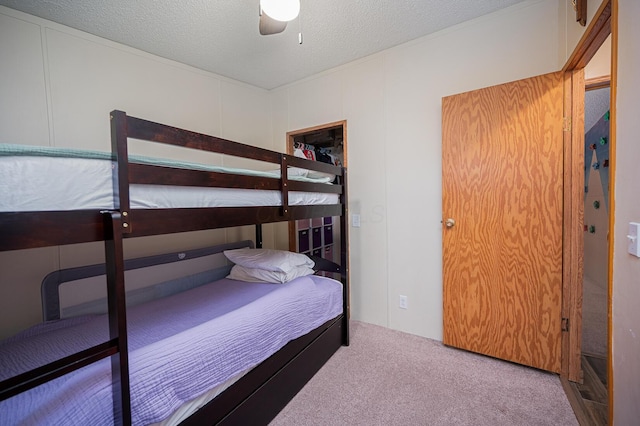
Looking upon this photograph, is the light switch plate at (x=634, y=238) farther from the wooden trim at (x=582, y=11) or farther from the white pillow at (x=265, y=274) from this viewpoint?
the white pillow at (x=265, y=274)

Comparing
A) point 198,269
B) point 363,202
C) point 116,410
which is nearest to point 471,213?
point 363,202

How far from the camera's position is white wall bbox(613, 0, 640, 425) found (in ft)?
2.82

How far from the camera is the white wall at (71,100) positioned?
5.44ft

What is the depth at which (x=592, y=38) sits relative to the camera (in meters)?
1.33

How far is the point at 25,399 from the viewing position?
0.83m

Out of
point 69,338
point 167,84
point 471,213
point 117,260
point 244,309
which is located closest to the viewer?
point 117,260

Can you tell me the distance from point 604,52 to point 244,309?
293cm

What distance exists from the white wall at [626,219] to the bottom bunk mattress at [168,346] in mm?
1429

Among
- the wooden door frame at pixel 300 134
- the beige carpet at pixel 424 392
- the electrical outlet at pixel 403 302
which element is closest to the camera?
the beige carpet at pixel 424 392

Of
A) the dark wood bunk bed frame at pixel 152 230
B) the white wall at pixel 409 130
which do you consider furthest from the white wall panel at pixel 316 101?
the dark wood bunk bed frame at pixel 152 230

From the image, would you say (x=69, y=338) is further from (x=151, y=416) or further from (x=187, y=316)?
(x=151, y=416)

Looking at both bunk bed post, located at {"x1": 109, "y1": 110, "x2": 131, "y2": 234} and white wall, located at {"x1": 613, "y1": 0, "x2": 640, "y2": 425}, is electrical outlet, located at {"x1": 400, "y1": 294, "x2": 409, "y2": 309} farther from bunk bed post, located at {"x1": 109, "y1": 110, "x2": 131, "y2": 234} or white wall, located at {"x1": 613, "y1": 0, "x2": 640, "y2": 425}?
bunk bed post, located at {"x1": 109, "y1": 110, "x2": 131, "y2": 234}

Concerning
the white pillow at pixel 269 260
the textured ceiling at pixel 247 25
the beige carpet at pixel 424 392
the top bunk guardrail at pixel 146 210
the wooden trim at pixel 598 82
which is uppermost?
the textured ceiling at pixel 247 25

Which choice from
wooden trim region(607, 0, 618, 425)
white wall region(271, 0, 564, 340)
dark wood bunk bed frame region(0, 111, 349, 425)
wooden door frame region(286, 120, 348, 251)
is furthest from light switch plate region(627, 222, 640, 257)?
wooden door frame region(286, 120, 348, 251)
